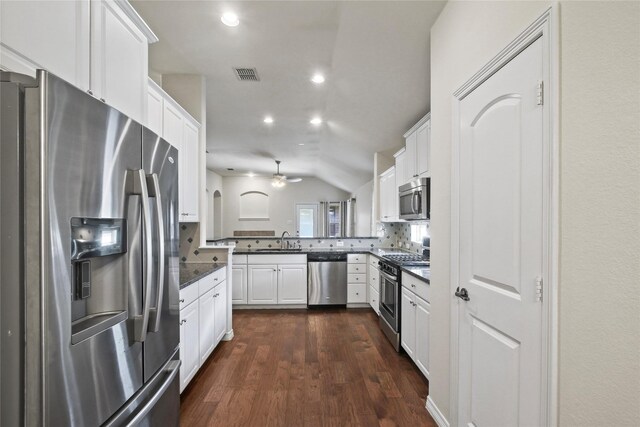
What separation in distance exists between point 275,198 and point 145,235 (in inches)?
357

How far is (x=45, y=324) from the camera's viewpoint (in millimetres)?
794

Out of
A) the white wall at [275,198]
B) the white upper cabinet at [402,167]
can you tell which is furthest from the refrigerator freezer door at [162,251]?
the white wall at [275,198]

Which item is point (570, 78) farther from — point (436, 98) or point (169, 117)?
point (169, 117)

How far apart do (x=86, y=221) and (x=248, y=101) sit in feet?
10.5

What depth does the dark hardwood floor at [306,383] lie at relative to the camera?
6.75ft

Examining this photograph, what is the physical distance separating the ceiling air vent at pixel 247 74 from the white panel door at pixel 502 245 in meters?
2.09

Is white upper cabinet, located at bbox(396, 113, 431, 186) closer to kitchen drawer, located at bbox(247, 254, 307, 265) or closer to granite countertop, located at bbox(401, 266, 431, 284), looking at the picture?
granite countertop, located at bbox(401, 266, 431, 284)

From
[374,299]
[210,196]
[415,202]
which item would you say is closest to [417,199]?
[415,202]

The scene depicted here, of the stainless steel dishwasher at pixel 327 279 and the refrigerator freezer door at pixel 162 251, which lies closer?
the refrigerator freezer door at pixel 162 251

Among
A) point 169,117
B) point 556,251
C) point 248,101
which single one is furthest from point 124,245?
point 248,101

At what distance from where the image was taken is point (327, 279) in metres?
→ 4.67

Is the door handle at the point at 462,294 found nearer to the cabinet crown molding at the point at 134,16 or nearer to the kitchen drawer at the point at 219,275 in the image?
the kitchen drawer at the point at 219,275

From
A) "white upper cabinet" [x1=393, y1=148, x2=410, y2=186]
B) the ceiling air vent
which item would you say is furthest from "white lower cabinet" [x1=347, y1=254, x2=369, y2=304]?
the ceiling air vent

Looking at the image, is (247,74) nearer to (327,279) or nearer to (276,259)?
(276,259)
